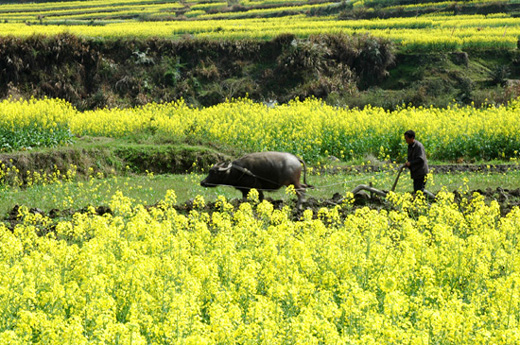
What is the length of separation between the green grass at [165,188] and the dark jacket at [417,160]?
1.12 ft

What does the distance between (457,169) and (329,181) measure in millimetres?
4283

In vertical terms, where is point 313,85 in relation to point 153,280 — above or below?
below

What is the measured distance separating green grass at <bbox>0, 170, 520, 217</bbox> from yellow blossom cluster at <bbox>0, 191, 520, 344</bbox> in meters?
4.83

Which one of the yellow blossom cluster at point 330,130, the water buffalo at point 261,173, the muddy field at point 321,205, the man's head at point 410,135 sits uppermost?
the man's head at point 410,135

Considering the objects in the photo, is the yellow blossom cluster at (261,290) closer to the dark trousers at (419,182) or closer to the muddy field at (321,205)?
the muddy field at (321,205)

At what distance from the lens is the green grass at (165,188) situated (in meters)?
14.8

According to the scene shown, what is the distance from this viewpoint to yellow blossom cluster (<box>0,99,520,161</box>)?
21469mm

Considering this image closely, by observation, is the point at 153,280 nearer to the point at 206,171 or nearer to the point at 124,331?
the point at 124,331

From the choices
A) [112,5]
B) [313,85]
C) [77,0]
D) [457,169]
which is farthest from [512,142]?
[77,0]

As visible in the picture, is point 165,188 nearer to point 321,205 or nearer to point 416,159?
point 321,205

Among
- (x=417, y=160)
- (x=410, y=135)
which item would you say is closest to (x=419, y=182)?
(x=417, y=160)

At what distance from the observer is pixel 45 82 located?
32.0 m

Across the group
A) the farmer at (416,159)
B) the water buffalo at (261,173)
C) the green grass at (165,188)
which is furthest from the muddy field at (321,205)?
the farmer at (416,159)

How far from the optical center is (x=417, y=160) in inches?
540
